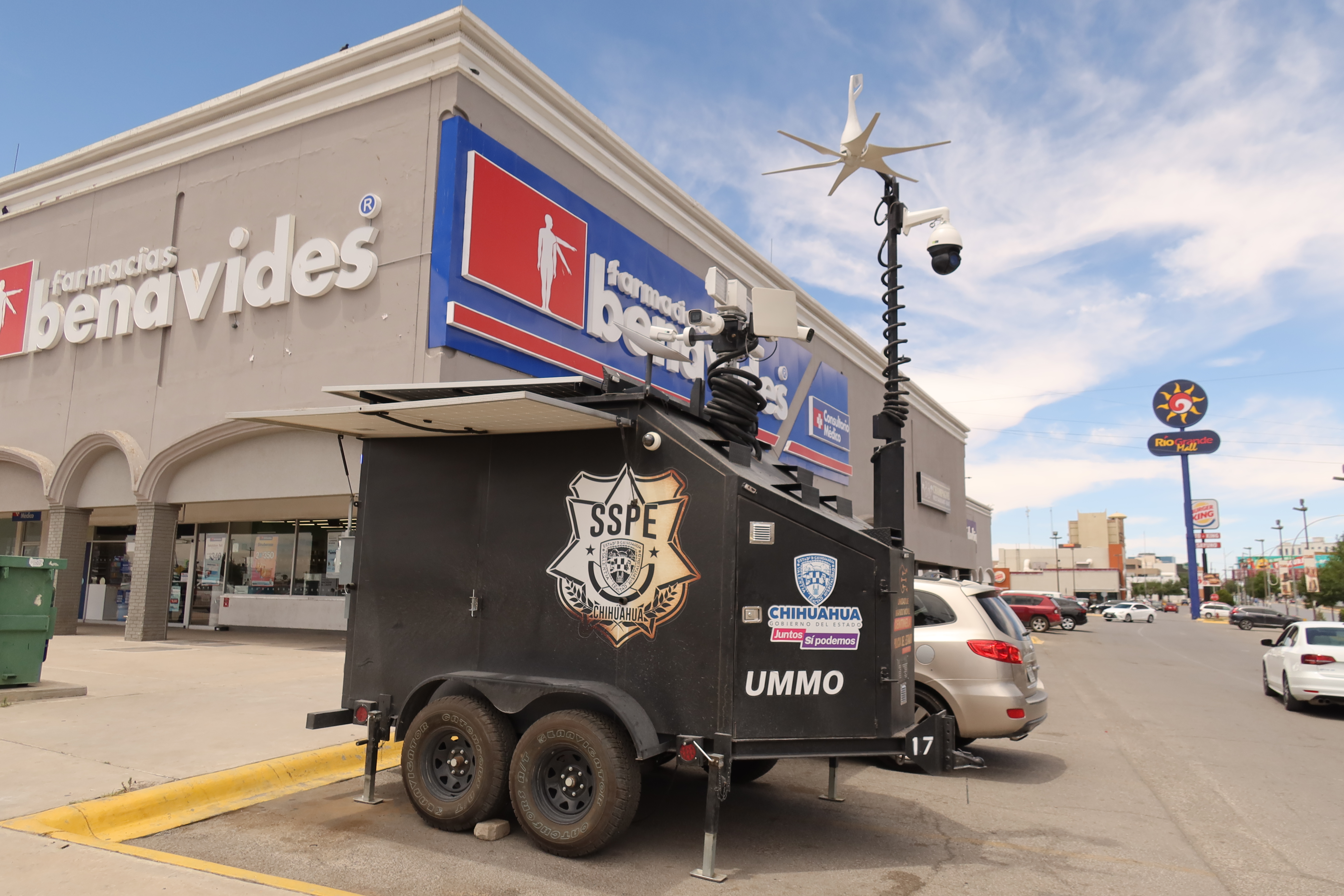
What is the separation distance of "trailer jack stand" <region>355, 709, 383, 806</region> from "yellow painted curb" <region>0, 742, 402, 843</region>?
2.36 ft

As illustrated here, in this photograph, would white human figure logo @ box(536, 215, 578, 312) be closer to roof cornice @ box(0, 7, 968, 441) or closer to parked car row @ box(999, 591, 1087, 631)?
roof cornice @ box(0, 7, 968, 441)

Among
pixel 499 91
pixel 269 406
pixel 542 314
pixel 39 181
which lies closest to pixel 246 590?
pixel 269 406

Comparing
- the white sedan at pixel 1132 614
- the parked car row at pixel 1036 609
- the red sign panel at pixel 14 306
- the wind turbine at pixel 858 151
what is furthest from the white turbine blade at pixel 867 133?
the white sedan at pixel 1132 614

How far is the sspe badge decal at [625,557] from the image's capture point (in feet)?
16.4

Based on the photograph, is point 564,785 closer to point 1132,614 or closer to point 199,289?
point 199,289

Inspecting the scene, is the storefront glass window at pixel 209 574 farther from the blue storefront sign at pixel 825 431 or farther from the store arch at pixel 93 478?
the blue storefront sign at pixel 825 431

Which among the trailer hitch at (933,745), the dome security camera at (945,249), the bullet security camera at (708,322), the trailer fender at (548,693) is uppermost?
the dome security camera at (945,249)

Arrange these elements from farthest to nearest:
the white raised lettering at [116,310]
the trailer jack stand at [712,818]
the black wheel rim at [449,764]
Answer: the white raised lettering at [116,310]
the black wheel rim at [449,764]
the trailer jack stand at [712,818]

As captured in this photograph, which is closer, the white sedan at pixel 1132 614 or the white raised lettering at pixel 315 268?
the white raised lettering at pixel 315 268

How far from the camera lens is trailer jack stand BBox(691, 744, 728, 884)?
4656 mm

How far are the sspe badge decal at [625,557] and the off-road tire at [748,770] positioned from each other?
82.8 inches

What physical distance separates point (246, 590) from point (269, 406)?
351 inches

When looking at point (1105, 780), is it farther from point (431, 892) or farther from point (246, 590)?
point (246, 590)

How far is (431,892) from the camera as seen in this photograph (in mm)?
4398
